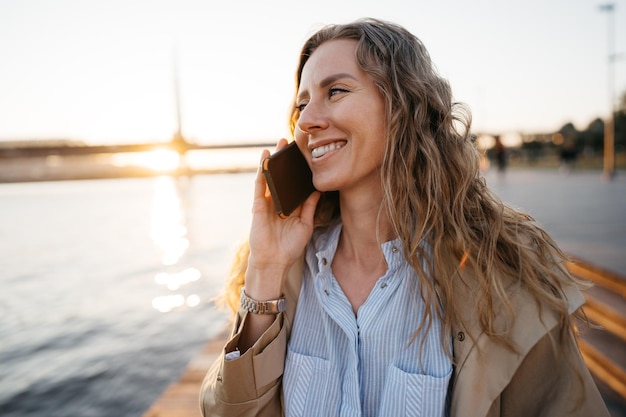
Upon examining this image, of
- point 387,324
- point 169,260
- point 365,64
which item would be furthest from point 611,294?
point 169,260

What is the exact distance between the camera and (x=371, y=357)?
4.37 feet

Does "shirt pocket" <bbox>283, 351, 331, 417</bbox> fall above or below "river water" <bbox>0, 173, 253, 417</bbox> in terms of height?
above

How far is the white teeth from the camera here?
146cm

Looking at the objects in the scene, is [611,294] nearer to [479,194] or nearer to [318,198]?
[479,194]

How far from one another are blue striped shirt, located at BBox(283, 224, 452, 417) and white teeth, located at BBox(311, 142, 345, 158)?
373 millimetres

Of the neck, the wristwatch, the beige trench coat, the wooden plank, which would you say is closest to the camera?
the beige trench coat

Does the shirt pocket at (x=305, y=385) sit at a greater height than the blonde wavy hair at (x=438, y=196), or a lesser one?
lesser

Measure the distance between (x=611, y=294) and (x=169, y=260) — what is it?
6.02 metres

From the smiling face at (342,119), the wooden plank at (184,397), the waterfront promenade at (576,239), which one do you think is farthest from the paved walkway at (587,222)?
the wooden plank at (184,397)

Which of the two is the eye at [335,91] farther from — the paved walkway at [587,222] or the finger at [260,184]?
the paved walkway at [587,222]

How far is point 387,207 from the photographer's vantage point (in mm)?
1529

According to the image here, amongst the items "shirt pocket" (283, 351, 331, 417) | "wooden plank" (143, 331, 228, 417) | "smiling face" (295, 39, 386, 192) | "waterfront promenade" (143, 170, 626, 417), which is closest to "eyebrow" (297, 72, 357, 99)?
"smiling face" (295, 39, 386, 192)

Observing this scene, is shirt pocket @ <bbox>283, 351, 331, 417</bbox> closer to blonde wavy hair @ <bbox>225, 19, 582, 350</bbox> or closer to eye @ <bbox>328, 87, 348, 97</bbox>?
blonde wavy hair @ <bbox>225, 19, 582, 350</bbox>

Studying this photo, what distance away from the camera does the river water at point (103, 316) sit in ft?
10.4
